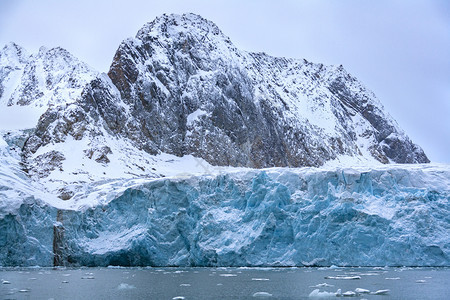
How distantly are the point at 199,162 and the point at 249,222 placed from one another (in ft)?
146

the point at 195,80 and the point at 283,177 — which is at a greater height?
the point at 195,80

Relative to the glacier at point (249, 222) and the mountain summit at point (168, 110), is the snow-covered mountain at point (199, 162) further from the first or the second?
the mountain summit at point (168, 110)

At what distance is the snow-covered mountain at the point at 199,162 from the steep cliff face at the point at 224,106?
25 cm

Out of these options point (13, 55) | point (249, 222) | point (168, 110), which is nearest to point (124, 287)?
point (249, 222)

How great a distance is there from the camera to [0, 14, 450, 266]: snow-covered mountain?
3634 centimetres

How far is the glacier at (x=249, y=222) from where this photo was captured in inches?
1375

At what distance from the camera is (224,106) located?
296 ft

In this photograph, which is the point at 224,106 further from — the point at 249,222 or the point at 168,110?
the point at 249,222

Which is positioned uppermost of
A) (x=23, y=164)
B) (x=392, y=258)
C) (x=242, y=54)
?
(x=242, y=54)

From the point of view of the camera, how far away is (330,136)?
108125 millimetres

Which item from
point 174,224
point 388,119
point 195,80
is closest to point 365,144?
point 388,119

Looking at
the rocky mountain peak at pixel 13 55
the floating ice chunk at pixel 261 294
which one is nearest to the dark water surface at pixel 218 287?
the floating ice chunk at pixel 261 294

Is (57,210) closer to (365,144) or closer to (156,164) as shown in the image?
(156,164)

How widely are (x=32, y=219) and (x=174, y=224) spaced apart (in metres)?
9.92
